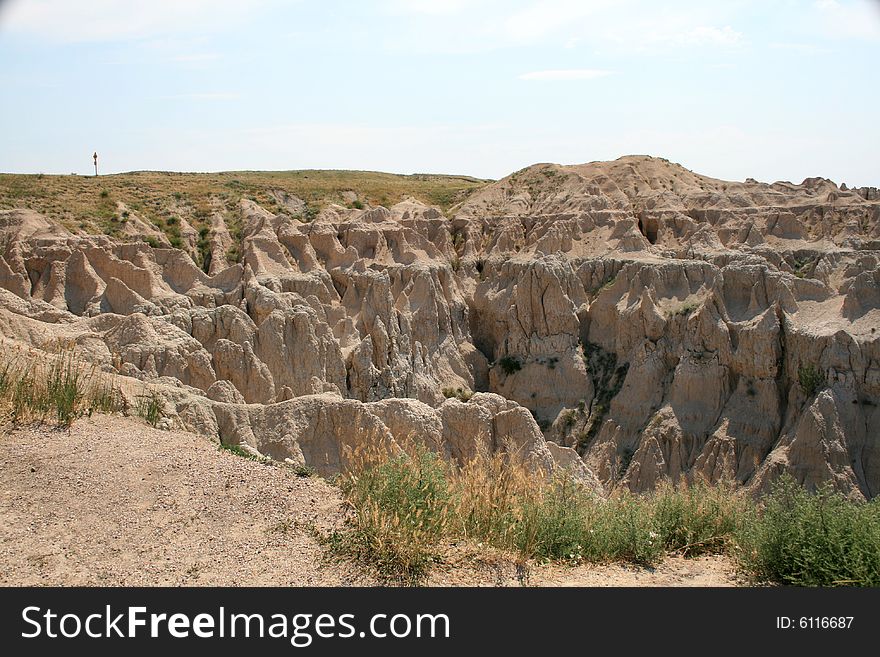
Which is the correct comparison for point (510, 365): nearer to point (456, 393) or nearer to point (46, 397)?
point (456, 393)

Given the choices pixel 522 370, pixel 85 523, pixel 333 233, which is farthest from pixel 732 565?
pixel 333 233

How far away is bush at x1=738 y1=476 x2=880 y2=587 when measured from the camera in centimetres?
689

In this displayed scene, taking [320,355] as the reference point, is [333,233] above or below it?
above

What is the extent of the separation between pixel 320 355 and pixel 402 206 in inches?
731

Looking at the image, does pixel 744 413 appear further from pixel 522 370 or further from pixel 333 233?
pixel 333 233

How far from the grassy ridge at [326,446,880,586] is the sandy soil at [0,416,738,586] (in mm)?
259

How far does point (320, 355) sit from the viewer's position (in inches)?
1134

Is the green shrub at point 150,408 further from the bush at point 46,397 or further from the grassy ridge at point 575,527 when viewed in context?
the grassy ridge at point 575,527

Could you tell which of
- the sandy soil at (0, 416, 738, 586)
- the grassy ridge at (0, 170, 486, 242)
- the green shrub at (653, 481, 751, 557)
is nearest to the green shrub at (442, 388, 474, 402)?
the grassy ridge at (0, 170, 486, 242)

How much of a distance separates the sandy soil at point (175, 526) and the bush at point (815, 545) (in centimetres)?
49

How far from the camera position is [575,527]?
27.3 ft

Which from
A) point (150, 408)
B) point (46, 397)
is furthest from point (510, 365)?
point (46, 397)

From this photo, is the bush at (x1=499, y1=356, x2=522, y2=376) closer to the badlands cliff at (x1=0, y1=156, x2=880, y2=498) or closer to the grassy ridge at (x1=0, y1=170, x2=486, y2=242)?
the badlands cliff at (x1=0, y1=156, x2=880, y2=498)
